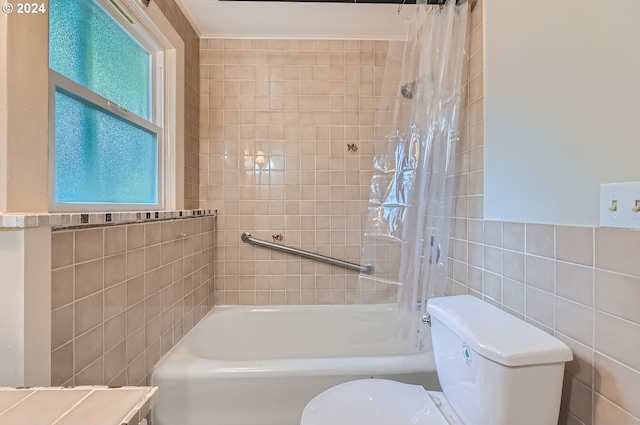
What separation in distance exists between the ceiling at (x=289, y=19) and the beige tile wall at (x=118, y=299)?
127 centimetres

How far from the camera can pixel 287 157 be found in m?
2.02

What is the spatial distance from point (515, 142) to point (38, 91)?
156cm

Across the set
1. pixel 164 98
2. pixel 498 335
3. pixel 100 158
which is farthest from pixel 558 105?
pixel 164 98

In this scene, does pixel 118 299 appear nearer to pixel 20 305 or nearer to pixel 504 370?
pixel 20 305

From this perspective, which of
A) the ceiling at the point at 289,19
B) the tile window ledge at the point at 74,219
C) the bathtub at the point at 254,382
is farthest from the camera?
the ceiling at the point at 289,19

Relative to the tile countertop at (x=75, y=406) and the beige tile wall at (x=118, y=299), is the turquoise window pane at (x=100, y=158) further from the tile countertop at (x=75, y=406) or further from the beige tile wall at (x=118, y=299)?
the tile countertop at (x=75, y=406)

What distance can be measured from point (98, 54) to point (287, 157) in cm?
111

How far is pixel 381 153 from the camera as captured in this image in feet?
4.86

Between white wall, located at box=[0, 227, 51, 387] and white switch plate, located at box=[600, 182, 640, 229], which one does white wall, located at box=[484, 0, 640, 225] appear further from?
white wall, located at box=[0, 227, 51, 387]

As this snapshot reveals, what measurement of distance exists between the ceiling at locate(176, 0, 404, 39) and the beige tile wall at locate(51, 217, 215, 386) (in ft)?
4.18

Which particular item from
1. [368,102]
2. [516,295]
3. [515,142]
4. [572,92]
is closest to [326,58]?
Result: [368,102]

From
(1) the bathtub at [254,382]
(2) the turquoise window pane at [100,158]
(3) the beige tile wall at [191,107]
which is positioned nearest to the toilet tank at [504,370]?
(1) the bathtub at [254,382]

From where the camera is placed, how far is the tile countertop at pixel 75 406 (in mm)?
437

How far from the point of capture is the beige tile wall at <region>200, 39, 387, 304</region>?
2004 mm
